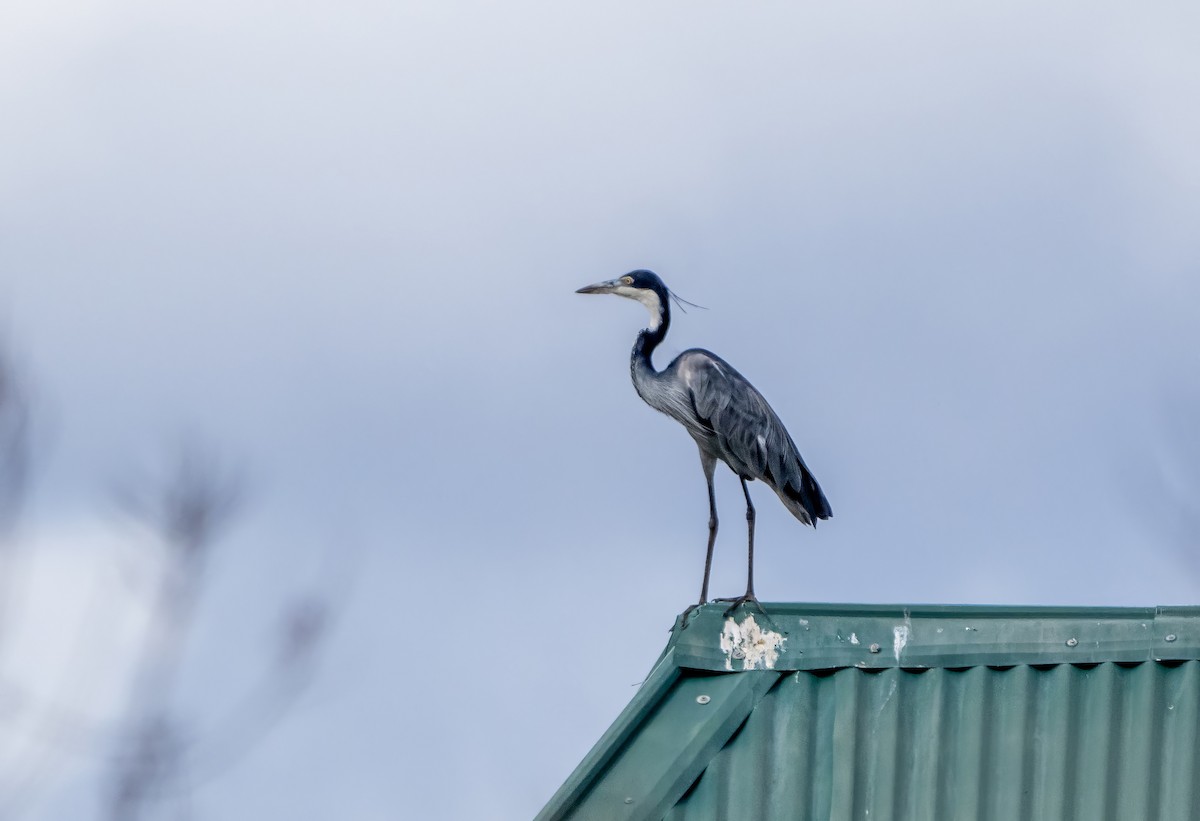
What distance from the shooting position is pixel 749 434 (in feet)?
28.2

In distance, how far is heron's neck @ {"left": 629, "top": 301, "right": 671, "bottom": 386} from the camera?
921 centimetres

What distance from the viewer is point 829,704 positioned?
5.71 meters

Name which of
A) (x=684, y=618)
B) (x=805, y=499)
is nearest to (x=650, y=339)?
(x=805, y=499)

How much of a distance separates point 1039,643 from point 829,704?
736mm

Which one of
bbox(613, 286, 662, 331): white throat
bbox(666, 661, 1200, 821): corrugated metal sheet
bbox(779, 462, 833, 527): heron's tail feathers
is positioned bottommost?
bbox(666, 661, 1200, 821): corrugated metal sheet

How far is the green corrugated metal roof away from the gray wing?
2705 millimetres

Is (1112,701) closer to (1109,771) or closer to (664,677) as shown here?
(1109,771)

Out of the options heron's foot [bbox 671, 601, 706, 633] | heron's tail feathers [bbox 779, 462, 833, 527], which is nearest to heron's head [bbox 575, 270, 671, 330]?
heron's tail feathers [bbox 779, 462, 833, 527]

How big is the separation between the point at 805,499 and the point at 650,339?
139cm

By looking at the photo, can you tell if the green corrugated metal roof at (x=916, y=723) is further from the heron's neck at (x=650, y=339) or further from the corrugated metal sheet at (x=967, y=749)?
the heron's neck at (x=650, y=339)

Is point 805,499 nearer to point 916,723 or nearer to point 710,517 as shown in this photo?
point 710,517

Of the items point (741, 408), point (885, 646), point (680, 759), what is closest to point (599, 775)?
point (680, 759)

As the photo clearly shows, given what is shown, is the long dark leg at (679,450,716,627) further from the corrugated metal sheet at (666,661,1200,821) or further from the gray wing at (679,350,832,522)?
the corrugated metal sheet at (666,661,1200,821)

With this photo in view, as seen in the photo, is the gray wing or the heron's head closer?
the gray wing
